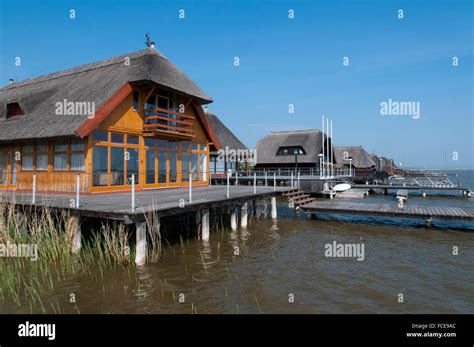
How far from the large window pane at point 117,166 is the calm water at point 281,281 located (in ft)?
16.1

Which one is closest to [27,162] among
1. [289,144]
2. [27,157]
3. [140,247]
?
[27,157]

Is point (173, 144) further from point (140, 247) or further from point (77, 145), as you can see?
point (140, 247)

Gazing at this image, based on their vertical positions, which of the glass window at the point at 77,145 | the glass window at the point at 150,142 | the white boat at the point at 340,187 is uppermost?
the glass window at the point at 150,142

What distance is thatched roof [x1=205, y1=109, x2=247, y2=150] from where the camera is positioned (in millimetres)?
30641

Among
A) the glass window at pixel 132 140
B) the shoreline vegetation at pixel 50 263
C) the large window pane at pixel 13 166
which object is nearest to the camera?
the shoreline vegetation at pixel 50 263

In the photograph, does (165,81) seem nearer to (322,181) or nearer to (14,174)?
(14,174)

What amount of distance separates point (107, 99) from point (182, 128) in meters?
4.52

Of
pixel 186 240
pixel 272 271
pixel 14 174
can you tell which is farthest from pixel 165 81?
pixel 272 271

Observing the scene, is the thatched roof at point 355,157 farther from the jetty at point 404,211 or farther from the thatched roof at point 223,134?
the jetty at point 404,211

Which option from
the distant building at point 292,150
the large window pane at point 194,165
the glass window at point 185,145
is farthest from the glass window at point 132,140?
the distant building at point 292,150

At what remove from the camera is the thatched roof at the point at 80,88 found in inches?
563

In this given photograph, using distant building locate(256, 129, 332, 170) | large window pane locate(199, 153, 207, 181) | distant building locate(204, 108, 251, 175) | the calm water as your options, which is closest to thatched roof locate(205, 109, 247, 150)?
distant building locate(204, 108, 251, 175)
